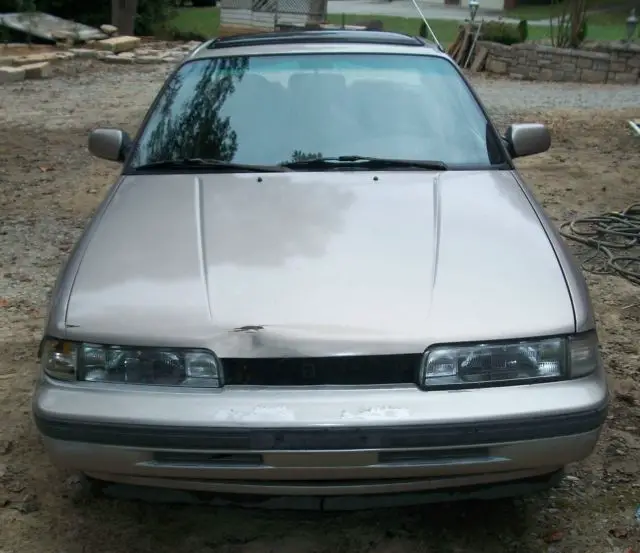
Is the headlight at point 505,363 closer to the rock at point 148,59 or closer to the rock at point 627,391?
the rock at point 627,391

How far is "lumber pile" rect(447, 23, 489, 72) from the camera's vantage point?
51.6 feet

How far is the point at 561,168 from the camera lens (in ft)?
26.2

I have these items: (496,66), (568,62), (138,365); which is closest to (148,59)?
(496,66)

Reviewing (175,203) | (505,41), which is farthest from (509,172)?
(505,41)

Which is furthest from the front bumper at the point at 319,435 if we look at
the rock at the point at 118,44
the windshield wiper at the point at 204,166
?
the rock at the point at 118,44

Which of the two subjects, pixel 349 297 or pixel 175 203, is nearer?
pixel 349 297

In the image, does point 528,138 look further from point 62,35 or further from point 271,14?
point 271,14

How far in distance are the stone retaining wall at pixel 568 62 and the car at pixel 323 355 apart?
12.4m

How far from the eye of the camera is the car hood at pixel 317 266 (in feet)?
7.58

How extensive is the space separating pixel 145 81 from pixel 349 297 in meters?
12.0

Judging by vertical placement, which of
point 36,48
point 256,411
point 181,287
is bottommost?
point 36,48

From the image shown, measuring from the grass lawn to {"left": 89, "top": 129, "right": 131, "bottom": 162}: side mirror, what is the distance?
57.8ft

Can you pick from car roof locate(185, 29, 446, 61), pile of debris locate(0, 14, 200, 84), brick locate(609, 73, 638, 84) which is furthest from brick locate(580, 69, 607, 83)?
car roof locate(185, 29, 446, 61)

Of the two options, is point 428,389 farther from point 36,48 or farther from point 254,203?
point 36,48
